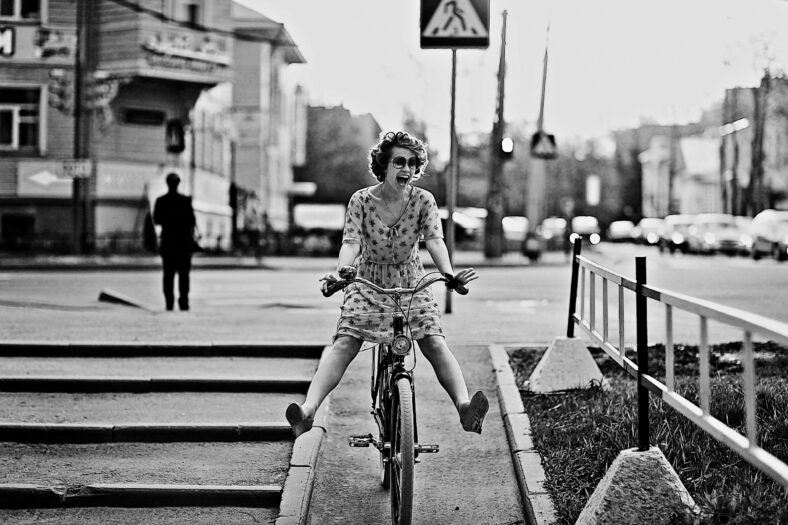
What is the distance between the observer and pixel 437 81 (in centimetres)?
4006

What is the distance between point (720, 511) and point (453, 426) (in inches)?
115

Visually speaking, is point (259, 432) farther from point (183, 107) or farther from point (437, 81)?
point (437, 81)

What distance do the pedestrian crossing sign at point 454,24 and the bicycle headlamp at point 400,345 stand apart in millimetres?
6314

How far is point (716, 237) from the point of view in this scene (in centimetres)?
4375

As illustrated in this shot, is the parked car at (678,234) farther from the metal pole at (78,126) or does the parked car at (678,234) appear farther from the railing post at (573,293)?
the railing post at (573,293)

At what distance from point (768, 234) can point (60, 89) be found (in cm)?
2297

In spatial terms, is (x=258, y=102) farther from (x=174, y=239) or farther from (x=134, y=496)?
(x=134, y=496)

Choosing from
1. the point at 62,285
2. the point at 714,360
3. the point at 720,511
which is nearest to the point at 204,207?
the point at 62,285

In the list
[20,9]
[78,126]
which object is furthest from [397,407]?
[20,9]

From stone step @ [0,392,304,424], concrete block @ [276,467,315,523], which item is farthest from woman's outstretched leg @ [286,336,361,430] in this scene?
stone step @ [0,392,304,424]

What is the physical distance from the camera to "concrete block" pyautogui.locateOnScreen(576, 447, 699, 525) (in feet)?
16.0

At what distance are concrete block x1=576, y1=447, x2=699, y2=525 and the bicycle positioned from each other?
0.84 metres

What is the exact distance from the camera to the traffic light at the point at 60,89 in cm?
3175

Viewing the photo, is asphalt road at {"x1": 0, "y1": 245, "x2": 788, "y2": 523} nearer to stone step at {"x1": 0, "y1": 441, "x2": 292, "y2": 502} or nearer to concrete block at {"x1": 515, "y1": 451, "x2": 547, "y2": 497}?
concrete block at {"x1": 515, "y1": 451, "x2": 547, "y2": 497}
